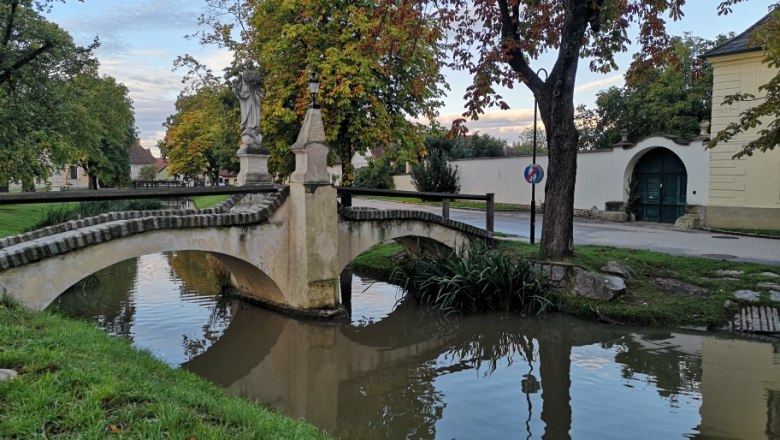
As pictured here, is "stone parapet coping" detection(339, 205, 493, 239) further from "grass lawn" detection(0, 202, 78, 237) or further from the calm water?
"grass lawn" detection(0, 202, 78, 237)

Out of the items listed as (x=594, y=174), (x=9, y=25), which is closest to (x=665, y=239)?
(x=594, y=174)

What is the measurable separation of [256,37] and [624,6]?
30.1 ft

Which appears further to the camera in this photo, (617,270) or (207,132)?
(207,132)

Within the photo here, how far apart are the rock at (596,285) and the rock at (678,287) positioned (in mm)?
777

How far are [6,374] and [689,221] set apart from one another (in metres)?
20.4

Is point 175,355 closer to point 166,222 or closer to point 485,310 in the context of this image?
point 166,222

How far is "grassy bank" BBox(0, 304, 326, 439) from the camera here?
318 cm

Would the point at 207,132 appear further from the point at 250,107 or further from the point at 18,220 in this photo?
the point at 250,107

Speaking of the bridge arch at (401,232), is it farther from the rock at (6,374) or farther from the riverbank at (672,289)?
the rock at (6,374)

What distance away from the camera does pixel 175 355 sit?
7809 mm

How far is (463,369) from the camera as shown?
293 inches

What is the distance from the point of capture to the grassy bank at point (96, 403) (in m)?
3.18

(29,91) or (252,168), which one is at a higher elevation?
(29,91)

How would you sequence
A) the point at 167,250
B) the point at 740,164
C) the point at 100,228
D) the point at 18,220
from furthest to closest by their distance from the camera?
the point at 740,164, the point at 18,220, the point at 167,250, the point at 100,228
